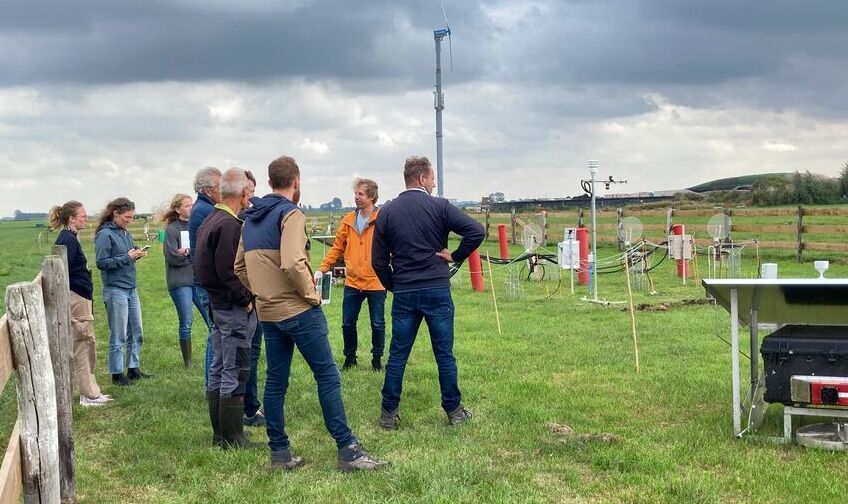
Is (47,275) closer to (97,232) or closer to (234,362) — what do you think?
(234,362)

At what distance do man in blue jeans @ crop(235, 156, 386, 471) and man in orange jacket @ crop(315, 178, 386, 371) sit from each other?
2.80 metres

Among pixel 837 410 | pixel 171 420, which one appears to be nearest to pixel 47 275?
pixel 171 420

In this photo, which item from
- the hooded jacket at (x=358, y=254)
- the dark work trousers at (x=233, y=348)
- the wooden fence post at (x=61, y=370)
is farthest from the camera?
the hooded jacket at (x=358, y=254)

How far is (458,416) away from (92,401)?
125 inches

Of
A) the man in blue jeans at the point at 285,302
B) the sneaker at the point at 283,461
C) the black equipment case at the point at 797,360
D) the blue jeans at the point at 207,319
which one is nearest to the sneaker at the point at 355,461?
the man in blue jeans at the point at 285,302

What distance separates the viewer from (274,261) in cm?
467

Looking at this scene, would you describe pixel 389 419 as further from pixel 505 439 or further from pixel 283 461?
pixel 283 461

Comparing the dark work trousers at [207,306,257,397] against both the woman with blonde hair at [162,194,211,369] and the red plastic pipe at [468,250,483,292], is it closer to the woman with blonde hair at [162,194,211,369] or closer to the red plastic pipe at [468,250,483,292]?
the woman with blonde hair at [162,194,211,369]

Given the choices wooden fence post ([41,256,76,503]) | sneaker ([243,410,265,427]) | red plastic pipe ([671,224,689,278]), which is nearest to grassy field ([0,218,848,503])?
sneaker ([243,410,265,427])

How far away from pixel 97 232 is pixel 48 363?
14.6ft

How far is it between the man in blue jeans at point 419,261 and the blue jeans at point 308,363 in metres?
0.93

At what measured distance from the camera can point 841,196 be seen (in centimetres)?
4119

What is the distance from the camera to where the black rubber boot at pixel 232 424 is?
17.6 ft

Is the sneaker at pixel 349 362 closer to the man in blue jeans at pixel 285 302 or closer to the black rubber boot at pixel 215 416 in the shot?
the black rubber boot at pixel 215 416
